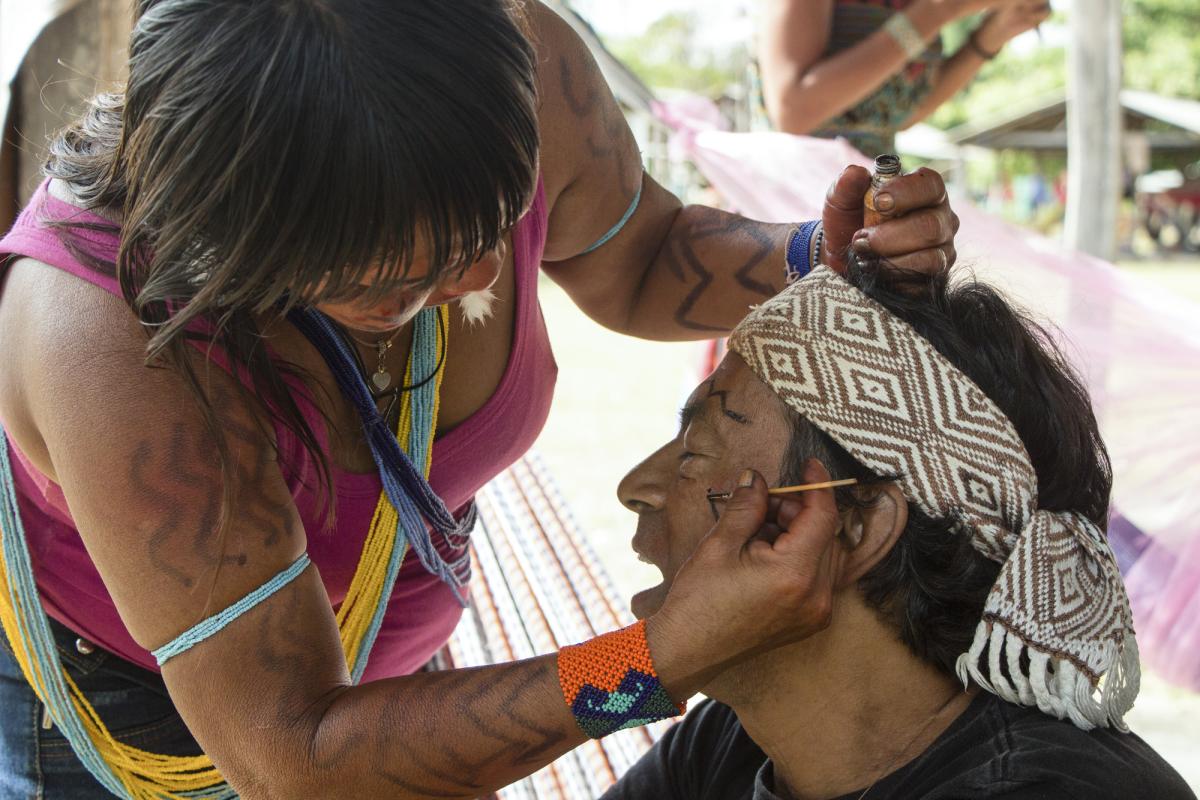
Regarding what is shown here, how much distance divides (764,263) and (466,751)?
3.10 feet

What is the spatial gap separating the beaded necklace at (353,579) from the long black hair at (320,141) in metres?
0.37

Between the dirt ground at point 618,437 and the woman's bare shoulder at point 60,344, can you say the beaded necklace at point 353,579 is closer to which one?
the woman's bare shoulder at point 60,344

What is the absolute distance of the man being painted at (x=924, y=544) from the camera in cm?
133

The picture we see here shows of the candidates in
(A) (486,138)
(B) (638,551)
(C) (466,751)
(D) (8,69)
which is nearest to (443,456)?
(B) (638,551)

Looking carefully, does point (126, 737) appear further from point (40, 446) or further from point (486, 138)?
point (486, 138)

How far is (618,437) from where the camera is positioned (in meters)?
7.92

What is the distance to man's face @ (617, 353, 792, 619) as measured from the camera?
5.05 ft

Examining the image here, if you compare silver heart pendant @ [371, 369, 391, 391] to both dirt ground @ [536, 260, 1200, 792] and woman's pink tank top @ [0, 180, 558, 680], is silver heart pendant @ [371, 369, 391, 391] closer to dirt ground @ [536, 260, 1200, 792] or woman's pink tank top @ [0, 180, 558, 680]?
woman's pink tank top @ [0, 180, 558, 680]

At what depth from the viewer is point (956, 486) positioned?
54.8 inches

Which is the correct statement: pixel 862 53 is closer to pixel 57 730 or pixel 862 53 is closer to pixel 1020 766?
pixel 1020 766

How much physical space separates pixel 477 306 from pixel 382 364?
0.50 feet

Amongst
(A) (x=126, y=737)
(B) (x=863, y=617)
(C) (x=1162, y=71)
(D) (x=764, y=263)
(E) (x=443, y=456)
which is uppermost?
(D) (x=764, y=263)

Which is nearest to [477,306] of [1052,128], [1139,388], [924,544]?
[924,544]

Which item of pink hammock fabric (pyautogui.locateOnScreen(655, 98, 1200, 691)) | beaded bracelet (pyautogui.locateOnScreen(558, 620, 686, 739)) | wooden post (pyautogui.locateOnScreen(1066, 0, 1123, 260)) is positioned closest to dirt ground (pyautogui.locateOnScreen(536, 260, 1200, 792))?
pink hammock fabric (pyautogui.locateOnScreen(655, 98, 1200, 691))
